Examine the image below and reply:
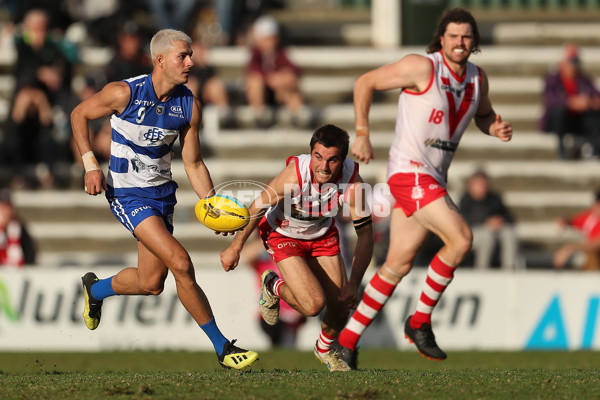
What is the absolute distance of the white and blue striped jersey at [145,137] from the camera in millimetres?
8203

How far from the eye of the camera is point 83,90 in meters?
17.0

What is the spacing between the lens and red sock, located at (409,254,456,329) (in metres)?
8.76

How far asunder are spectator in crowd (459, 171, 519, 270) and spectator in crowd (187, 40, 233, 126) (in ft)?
14.9

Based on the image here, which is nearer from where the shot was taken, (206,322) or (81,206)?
(206,322)

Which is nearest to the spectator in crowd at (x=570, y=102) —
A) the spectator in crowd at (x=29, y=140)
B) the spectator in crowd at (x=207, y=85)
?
the spectator in crowd at (x=207, y=85)

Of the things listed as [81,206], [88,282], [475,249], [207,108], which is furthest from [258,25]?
[88,282]

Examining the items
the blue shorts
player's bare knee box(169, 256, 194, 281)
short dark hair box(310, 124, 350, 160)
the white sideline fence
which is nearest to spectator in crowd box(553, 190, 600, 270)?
the white sideline fence

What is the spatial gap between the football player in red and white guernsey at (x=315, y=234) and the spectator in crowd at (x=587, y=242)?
6.67 m

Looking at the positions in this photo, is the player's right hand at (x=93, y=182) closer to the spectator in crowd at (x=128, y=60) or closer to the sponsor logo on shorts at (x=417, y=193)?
the sponsor logo on shorts at (x=417, y=193)

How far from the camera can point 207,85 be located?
17219 mm

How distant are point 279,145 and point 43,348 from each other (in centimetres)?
526

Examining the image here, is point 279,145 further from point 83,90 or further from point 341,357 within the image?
point 341,357

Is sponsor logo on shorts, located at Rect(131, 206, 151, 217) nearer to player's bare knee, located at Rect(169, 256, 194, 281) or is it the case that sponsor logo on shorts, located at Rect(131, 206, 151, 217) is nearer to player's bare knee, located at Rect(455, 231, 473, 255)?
player's bare knee, located at Rect(169, 256, 194, 281)

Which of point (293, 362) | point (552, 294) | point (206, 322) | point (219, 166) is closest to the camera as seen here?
point (206, 322)
